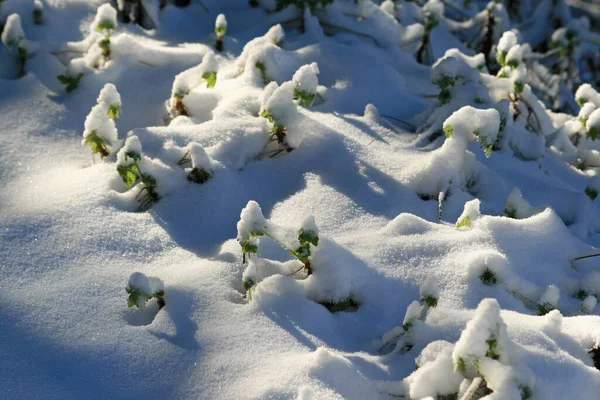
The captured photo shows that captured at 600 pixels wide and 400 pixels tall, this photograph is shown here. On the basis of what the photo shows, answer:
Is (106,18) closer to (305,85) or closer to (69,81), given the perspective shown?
(69,81)

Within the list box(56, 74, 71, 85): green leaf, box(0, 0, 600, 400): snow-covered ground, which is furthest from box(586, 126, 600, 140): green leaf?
box(56, 74, 71, 85): green leaf

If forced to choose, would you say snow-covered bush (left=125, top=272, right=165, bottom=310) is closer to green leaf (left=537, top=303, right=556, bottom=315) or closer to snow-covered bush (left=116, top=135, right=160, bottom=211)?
snow-covered bush (left=116, top=135, right=160, bottom=211)

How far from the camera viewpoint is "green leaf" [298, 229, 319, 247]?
1.85 m

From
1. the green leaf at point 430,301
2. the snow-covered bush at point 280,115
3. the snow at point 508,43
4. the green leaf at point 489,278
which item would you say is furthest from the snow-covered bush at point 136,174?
the snow at point 508,43

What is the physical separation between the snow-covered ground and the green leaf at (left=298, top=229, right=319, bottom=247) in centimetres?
2

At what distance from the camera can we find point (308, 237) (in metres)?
1.85

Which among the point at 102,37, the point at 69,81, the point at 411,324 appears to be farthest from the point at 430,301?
the point at 102,37

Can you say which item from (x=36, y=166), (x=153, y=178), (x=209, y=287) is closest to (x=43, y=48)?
(x=36, y=166)

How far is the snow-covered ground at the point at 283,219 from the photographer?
1.60 m

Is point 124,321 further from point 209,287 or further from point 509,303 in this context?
point 509,303

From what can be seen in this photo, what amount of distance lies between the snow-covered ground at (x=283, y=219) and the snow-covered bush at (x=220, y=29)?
16 millimetres

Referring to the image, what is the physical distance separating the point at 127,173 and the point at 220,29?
3.68 ft

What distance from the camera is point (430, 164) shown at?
7.64 feet

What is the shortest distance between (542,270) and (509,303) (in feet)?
0.76
